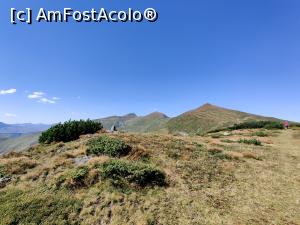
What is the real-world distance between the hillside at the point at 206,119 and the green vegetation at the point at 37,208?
79.2 metres

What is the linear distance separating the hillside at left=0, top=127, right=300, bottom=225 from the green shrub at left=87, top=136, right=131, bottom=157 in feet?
1.32

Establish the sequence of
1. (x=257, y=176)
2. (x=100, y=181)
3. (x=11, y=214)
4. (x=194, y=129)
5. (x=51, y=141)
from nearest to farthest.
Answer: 1. (x=11, y=214)
2. (x=100, y=181)
3. (x=257, y=176)
4. (x=51, y=141)
5. (x=194, y=129)

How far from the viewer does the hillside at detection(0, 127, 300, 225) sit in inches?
408

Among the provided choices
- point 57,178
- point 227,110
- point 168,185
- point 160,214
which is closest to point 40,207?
point 57,178

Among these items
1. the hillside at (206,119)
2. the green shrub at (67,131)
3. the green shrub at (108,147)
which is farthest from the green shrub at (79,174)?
the hillside at (206,119)

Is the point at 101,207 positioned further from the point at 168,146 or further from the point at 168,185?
the point at 168,146

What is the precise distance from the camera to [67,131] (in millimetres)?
22891

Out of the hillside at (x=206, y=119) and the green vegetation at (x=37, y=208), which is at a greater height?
the hillside at (x=206, y=119)

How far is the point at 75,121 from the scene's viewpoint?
2552 cm

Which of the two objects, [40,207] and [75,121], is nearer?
[40,207]

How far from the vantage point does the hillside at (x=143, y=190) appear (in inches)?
408

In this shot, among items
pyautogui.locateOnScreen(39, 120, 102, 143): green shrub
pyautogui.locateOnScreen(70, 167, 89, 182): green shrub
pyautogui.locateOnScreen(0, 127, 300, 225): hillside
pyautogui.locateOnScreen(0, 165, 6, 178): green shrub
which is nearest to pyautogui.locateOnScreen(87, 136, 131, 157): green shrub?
pyautogui.locateOnScreen(0, 127, 300, 225): hillside

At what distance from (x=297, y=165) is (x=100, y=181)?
15246 mm

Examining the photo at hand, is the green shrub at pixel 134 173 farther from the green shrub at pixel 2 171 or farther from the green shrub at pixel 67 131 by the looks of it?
the green shrub at pixel 67 131
